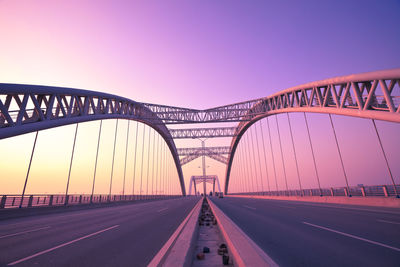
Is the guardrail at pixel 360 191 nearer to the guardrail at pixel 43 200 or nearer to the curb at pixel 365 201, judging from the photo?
the curb at pixel 365 201

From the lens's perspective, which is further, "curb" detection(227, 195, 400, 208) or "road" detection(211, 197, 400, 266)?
"curb" detection(227, 195, 400, 208)

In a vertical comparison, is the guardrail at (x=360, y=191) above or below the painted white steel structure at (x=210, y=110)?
below

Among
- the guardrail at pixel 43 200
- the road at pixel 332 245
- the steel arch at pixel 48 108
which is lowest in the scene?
the road at pixel 332 245

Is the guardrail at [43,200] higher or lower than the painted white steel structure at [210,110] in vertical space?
lower

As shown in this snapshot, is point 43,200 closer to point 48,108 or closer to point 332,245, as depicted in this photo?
point 48,108

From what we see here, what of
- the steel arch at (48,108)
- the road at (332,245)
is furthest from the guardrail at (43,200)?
the road at (332,245)

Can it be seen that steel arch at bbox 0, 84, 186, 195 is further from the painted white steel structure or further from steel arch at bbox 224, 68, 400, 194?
steel arch at bbox 224, 68, 400, 194

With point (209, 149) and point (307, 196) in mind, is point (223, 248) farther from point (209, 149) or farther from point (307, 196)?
point (209, 149)

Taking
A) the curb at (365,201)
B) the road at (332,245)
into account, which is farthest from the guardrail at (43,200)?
the curb at (365,201)

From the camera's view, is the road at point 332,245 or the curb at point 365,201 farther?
the curb at point 365,201

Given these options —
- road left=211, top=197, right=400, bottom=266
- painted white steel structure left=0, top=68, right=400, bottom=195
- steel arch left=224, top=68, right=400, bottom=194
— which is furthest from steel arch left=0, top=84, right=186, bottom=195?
steel arch left=224, top=68, right=400, bottom=194

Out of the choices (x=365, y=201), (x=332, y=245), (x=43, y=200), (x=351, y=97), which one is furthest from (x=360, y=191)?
(x=43, y=200)

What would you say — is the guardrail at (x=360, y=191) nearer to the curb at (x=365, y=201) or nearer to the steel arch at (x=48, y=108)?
the curb at (x=365, y=201)

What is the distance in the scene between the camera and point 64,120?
1903 cm
